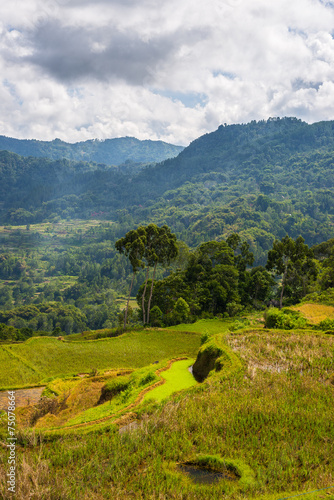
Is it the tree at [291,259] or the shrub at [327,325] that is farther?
the tree at [291,259]

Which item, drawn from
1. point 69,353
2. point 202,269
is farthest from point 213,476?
point 202,269

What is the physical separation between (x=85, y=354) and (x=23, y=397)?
10018 mm

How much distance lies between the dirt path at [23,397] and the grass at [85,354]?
107 cm

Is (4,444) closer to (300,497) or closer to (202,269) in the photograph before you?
(300,497)

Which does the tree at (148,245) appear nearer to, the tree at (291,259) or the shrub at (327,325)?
the tree at (291,259)

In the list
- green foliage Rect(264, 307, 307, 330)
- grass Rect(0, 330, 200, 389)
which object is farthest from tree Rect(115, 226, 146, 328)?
green foliage Rect(264, 307, 307, 330)

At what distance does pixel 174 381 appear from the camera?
1619cm

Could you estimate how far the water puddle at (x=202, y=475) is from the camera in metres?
8.21

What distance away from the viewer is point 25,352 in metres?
26.6

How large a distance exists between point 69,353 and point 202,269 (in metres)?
30.7

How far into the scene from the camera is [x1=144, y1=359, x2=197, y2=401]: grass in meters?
13.7

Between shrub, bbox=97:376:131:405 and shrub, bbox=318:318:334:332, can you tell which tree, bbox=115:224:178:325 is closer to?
shrub, bbox=318:318:334:332

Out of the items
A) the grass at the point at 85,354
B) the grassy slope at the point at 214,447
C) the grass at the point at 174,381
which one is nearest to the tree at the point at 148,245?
the grass at the point at 85,354

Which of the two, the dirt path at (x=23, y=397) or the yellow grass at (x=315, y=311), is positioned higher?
the yellow grass at (x=315, y=311)
